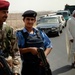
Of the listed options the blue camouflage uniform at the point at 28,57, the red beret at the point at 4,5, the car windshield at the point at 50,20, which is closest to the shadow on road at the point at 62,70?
the blue camouflage uniform at the point at 28,57

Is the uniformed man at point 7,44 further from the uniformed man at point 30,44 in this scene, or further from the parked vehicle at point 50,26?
the parked vehicle at point 50,26

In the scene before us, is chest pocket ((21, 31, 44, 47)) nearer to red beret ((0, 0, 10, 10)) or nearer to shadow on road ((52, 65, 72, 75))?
red beret ((0, 0, 10, 10))

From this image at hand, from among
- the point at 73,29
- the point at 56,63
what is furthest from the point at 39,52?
the point at 56,63

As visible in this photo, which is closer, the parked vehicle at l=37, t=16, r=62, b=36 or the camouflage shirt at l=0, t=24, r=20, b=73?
the camouflage shirt at l=0, t=24, r=20, b=73

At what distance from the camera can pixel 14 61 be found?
382 cm

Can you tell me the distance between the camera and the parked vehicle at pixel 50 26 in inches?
945

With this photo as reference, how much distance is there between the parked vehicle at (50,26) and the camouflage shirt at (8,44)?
789 inches

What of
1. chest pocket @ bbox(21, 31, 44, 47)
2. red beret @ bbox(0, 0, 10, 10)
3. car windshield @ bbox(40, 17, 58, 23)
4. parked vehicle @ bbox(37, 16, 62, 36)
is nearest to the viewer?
red beret @ bbox(0, 0, 10, 10)

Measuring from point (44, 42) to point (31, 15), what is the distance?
47 cm

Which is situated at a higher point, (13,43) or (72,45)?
(13,43)

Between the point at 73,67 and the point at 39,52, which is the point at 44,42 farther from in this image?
the point at 73,67

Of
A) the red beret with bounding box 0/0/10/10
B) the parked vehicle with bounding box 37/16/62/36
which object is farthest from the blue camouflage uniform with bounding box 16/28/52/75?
the parked vehicle with bounding box 37/16/62/36

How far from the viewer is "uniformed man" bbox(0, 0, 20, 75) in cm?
366

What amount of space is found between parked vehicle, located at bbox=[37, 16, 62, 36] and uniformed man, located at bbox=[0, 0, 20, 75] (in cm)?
2005
